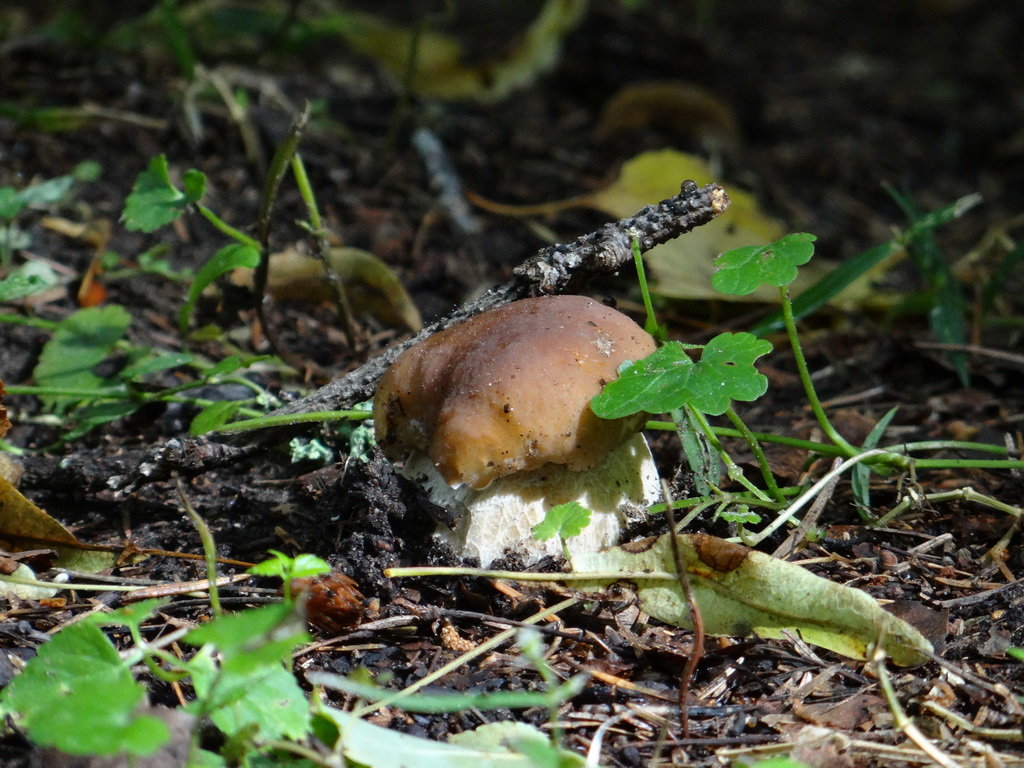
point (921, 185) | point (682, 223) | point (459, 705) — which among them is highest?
point (682, 223)

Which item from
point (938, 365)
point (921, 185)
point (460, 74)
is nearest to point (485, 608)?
point (938, 365)

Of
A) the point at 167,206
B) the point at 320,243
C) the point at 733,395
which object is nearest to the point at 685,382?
the point at 733,395

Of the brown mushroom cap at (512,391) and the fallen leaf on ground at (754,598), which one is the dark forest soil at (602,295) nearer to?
the fallen leaf on ground at (754,598)

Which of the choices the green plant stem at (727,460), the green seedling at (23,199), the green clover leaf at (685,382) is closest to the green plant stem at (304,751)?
the green clover leaf at (685,382)

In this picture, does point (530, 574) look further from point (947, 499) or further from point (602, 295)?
point (602, 295)

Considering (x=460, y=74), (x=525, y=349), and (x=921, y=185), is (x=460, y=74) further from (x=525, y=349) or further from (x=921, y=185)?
(x=525, y=349)

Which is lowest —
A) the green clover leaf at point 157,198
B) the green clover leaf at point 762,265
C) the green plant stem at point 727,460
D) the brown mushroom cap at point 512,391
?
the green plant stem at point 727,460

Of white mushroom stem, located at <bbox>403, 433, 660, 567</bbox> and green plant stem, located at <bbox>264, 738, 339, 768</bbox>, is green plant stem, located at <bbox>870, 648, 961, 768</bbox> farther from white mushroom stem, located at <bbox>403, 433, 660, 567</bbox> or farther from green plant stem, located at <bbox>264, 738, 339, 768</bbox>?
green plant stem, located at <bbox>264, 738, 339, 768</bbox>
